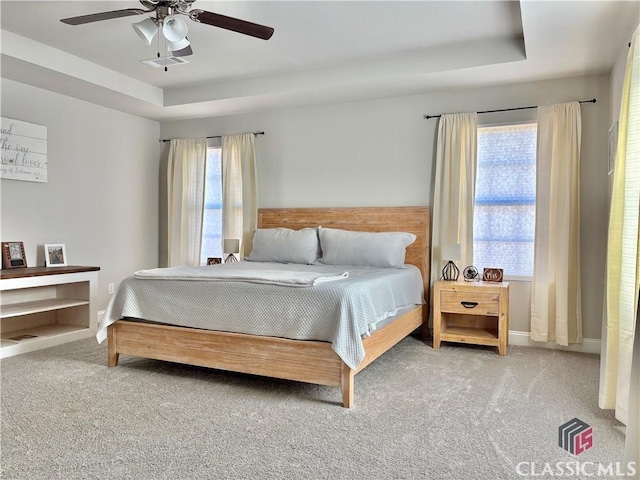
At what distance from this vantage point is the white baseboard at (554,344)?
4.07 meters

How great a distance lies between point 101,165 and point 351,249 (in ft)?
9.42

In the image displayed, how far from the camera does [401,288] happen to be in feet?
12.7

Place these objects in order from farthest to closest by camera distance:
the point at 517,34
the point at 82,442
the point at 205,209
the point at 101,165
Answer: the point at 205,209 → the point at 101,165 → the point at 517,34 → the point at 82,442

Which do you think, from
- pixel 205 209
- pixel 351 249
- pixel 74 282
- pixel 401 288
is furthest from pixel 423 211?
pixel 74 282

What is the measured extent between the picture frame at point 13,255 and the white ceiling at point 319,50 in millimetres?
1467

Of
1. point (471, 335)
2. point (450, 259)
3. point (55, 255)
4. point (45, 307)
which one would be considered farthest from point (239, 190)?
point (471, 335)

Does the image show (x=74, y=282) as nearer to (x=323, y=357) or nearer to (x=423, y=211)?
(x=323, y=357)

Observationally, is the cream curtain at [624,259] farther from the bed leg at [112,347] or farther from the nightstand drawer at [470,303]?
the bed leg at [112,347]

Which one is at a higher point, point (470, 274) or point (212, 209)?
point (212, 209)

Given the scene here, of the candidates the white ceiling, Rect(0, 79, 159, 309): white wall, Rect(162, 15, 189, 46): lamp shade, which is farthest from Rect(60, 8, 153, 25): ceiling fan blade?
Rect(0, 79, 159, 309): white wall

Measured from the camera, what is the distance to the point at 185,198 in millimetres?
5766

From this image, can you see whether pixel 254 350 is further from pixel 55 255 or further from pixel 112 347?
pixel 55 255

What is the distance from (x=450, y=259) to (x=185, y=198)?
316cm

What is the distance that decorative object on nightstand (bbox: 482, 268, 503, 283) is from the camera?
4281mm
